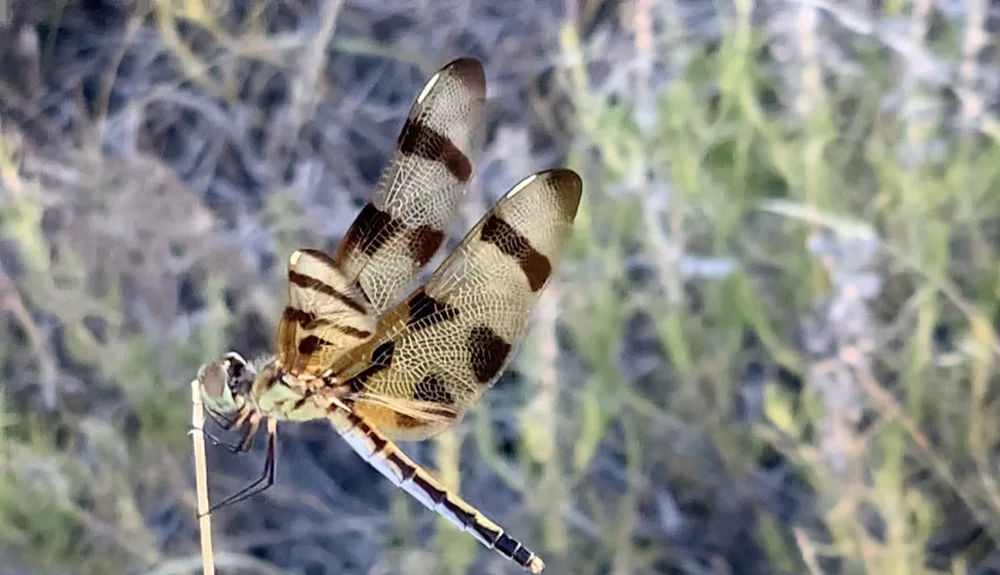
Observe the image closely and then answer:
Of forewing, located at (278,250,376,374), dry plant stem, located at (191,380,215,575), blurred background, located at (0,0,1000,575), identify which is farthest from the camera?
blurred background, located at (0,0,1000,575)

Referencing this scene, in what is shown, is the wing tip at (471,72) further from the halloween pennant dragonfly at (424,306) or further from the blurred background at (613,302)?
the blurred background at (613,302)

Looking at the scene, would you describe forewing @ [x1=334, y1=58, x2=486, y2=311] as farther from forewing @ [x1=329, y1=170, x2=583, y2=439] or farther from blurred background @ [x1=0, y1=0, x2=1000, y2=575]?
blurred background @ [x1=0, y1=0, x2=1000, y2=575]

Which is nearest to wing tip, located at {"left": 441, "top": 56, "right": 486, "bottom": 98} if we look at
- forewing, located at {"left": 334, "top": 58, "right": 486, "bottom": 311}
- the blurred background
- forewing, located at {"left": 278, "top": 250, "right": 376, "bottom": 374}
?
forewing, located at {"left": 334, "top": 58, "right": 486, "bottom": 311}

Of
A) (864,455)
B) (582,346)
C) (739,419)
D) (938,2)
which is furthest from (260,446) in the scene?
(938,2)

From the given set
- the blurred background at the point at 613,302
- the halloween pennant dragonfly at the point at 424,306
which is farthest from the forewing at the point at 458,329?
the blurred background at the point at 613,302

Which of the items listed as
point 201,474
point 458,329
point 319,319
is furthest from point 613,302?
point 201,474

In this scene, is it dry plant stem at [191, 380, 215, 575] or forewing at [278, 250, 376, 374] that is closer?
dry plant stem at [191, 380, 215, 575]

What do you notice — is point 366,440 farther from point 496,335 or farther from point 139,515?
point 139,515
